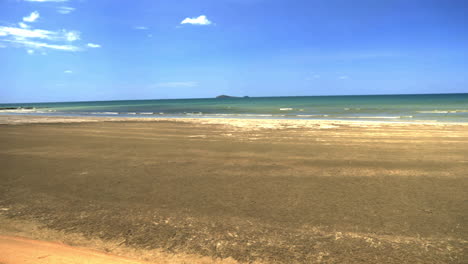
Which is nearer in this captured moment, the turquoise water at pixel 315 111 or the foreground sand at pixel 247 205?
the foreground sand at pixel 247 205

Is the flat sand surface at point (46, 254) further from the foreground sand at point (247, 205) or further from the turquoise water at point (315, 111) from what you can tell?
the turquoise water at point (315, 111)

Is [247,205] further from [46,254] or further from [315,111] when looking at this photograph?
[315,111]

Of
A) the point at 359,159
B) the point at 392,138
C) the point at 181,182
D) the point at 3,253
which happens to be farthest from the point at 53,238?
the point at 392,138

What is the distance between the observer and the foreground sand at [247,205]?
3551 millimetres

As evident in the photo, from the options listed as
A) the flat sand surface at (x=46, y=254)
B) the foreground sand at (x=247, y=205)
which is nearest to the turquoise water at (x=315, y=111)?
the foreground sand at (x=247, y=205)

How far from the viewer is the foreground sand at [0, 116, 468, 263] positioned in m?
3.55

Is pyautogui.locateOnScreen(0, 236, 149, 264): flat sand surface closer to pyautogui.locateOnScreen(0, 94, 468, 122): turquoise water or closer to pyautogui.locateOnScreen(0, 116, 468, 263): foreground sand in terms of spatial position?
pyautogui.locateOnScreen(0, 116, 468, 263): foreground sand

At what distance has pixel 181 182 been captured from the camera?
20.8ft

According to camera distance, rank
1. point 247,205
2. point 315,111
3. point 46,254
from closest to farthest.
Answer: point 46,254
point 247,205
point 315,111

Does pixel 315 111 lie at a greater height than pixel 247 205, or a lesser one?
greater

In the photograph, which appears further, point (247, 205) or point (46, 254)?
point (247, 205)

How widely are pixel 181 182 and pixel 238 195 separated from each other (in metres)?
1.57

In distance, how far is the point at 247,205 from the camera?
4965mm

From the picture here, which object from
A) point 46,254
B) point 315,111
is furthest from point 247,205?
point 315,111
